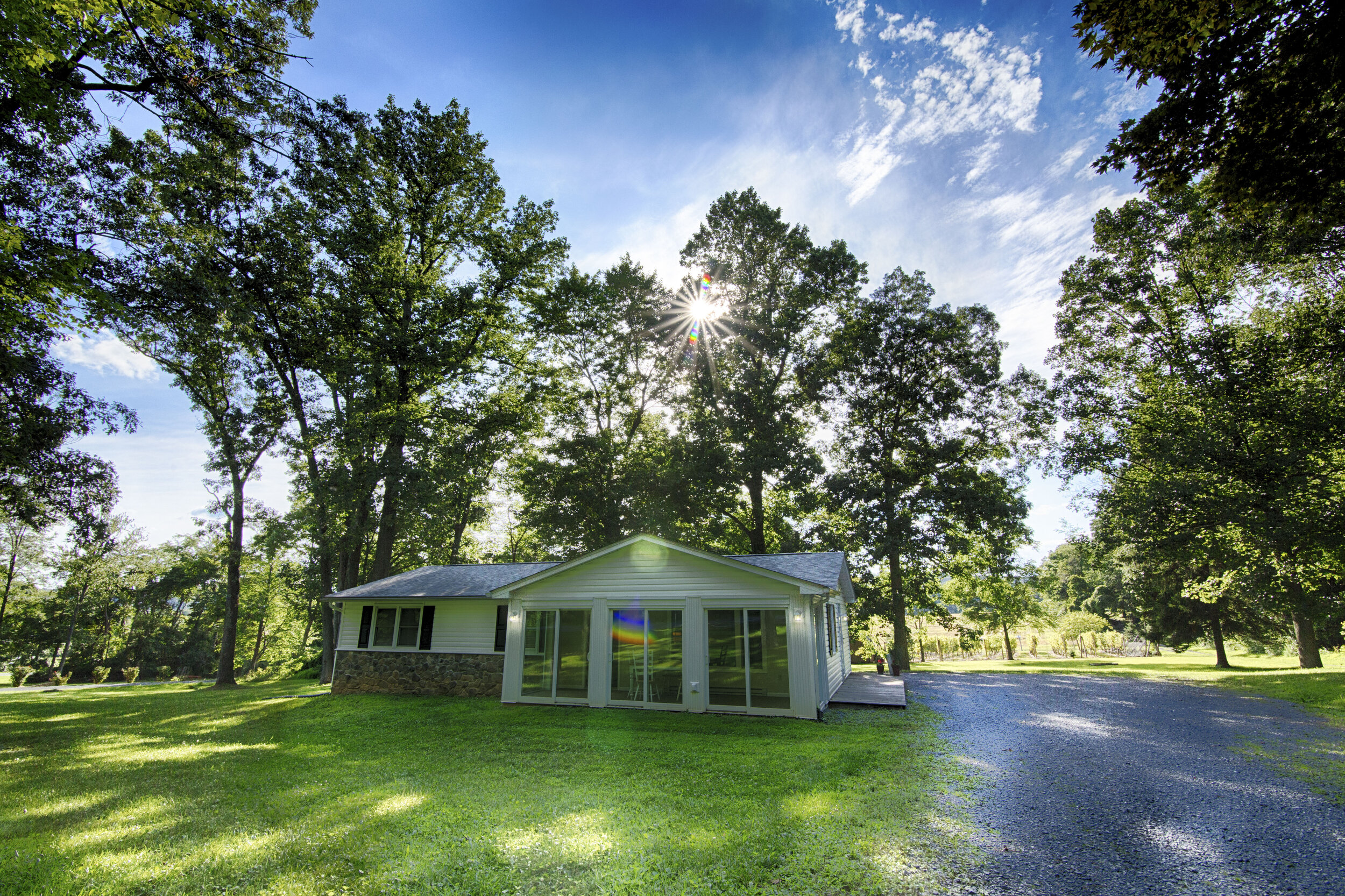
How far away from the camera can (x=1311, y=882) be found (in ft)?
12.8

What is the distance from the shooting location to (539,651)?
527 inches

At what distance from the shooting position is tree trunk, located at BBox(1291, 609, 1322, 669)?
1800cm

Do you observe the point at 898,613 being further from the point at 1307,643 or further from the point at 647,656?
the point at 647,656

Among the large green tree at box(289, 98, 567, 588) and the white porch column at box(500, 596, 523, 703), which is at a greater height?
the large green tree at box(289, 98, 567, 588)

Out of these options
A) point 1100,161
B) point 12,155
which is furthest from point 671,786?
point 12,155

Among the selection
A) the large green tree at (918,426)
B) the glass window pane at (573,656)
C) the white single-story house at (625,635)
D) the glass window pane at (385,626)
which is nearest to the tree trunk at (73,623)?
the white single-story house at (625,635)

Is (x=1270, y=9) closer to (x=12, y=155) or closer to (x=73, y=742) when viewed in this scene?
(x=12, y=155)

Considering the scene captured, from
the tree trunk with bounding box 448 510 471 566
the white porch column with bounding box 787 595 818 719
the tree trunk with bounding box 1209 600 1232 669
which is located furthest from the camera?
the tree trunk with bounding box 448 510 471 566

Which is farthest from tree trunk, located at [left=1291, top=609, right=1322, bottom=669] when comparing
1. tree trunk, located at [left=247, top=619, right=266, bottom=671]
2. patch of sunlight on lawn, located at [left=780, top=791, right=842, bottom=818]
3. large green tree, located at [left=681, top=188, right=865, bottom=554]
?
tree trunk, located at [left=247, top=619, right=266, bottom=671]

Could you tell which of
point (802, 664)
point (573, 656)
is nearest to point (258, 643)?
point (573, 656)

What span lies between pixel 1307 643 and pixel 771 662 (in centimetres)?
2067

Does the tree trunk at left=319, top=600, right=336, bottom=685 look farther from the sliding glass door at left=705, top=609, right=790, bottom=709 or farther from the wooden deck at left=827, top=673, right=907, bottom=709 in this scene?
the wooden deck at left=827, top=673, right=907, bottom=709

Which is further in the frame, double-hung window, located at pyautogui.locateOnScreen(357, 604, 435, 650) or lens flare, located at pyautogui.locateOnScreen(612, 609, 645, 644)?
double-hung window, located at pyautogui.locateOnScreen(357, 604, 435, 650)

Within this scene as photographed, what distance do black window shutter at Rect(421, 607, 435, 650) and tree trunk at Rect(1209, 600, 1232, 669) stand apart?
94.7 ft
